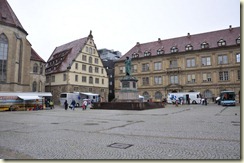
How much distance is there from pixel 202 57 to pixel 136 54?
19306 mm

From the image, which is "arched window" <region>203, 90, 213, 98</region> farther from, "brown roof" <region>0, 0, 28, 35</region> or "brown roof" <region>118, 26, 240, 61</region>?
"brown roof" <region>0, 0, 28, 35</region>

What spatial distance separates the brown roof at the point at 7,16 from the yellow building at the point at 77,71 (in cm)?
1332

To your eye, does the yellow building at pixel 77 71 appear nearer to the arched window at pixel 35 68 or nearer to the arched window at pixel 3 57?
the arched window at pixel 35 68

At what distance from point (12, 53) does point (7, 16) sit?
7535 millimetres

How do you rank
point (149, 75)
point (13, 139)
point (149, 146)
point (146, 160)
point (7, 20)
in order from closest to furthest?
point (146, 160) → point (149, 146) → point (13, 139) → point (7, 20) → point (149, 75)

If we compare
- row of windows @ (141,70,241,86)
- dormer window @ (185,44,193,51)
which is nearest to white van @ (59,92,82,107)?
row of windows @ (141,70,241,86)

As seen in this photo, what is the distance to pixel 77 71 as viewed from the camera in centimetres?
5397

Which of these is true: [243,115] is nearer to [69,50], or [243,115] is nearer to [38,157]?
[38,157]

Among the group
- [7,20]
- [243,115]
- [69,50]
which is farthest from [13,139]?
[69,50]

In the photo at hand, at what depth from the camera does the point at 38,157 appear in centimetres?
589

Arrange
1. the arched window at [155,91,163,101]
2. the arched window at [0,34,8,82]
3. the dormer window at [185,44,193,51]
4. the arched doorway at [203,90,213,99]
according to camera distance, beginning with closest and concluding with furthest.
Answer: the arched window at [0,34,8,82]
the arched doorway at [203,90,213,99]
the dormer window at [185,44,193,51]
the arched window at [155,91,163,101]

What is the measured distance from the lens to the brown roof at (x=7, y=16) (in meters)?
39.0

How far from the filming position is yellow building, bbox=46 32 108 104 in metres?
52.8

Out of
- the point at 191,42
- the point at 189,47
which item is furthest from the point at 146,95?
the point at 191,42
